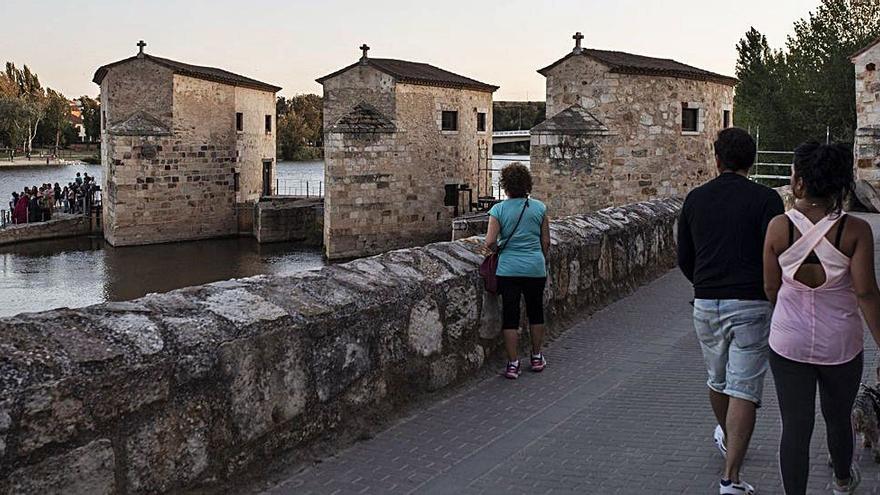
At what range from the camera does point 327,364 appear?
492 centimetres

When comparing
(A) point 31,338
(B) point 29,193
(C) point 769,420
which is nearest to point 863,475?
(C) point 769,420

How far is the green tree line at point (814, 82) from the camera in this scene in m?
42.3

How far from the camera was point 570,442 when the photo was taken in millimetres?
5180

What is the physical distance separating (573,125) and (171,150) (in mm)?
19234

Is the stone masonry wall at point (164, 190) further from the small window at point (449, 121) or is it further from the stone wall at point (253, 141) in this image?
the small window at point (449, 121)

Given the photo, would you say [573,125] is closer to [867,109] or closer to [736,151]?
[867,109]

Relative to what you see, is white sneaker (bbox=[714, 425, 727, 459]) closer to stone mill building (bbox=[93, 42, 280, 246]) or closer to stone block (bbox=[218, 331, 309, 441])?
stone block (bbox=[218, 331, 309, 441])

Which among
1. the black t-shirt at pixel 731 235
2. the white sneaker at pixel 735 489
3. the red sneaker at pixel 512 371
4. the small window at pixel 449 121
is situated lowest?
the white sneaker at pixel 735 489

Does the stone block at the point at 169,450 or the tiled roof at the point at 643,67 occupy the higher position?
the tiled roof at the point at 643,67

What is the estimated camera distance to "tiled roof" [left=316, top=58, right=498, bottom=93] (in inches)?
1316

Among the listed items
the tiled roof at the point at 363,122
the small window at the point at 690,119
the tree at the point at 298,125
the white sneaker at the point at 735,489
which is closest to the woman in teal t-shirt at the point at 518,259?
the white sneaker at the point at 735,489

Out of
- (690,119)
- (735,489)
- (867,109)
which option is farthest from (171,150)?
(735,489)

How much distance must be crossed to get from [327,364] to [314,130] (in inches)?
3436

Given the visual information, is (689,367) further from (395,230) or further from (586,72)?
(395,230)
